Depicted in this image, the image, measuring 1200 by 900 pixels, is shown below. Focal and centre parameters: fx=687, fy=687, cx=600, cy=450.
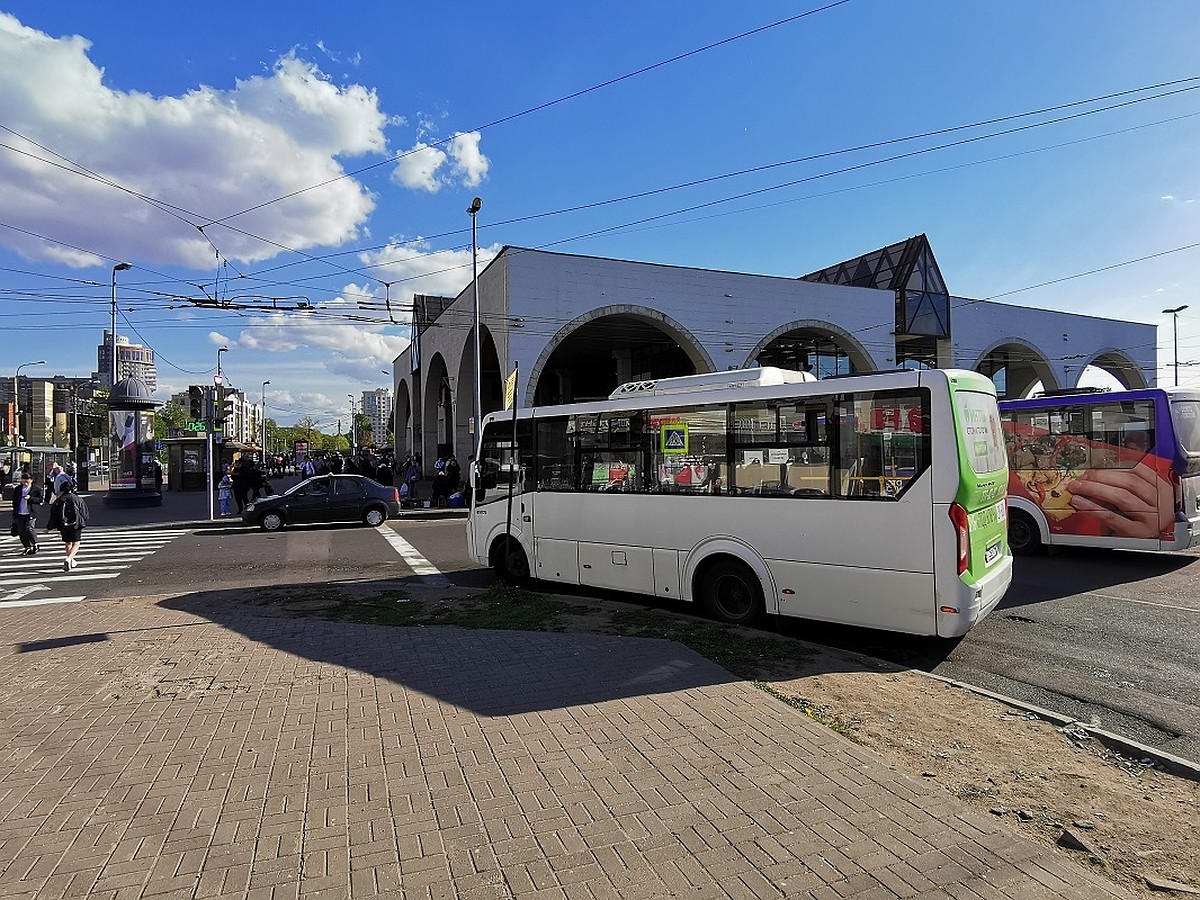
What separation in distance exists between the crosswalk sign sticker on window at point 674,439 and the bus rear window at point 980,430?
2828 mm

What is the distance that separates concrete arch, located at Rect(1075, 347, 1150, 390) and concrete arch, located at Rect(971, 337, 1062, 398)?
11.8 feet

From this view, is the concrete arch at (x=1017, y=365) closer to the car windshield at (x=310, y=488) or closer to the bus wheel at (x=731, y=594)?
the car windshield at (x=310, y=488)

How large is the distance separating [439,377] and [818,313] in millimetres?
26917

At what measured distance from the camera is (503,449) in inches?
390

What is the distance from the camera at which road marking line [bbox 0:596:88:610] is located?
9258mm

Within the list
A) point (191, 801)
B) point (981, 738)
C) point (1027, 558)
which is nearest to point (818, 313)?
point (1027, 558)

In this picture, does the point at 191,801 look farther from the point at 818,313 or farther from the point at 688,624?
the point at 818,313

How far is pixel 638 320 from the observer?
106 ft

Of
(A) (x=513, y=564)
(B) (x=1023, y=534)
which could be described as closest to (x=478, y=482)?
(A) (x=513, y=564)

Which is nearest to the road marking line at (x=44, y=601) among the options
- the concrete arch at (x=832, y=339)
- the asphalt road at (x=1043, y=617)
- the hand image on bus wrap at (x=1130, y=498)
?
the asphalt road at (x=1043, y=617)

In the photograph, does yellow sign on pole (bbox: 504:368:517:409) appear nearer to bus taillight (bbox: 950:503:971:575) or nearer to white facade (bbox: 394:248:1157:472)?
bus taillight (bbox: 950:503:971:575)

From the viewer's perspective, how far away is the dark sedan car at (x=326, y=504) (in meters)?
18.9

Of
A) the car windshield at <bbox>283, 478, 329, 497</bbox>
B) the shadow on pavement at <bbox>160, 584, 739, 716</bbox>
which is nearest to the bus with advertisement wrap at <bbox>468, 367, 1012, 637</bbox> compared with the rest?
the shadow on pavement at <bbox>160, 584, 739, 716</bbox>

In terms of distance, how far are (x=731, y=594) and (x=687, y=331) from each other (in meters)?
24.0
